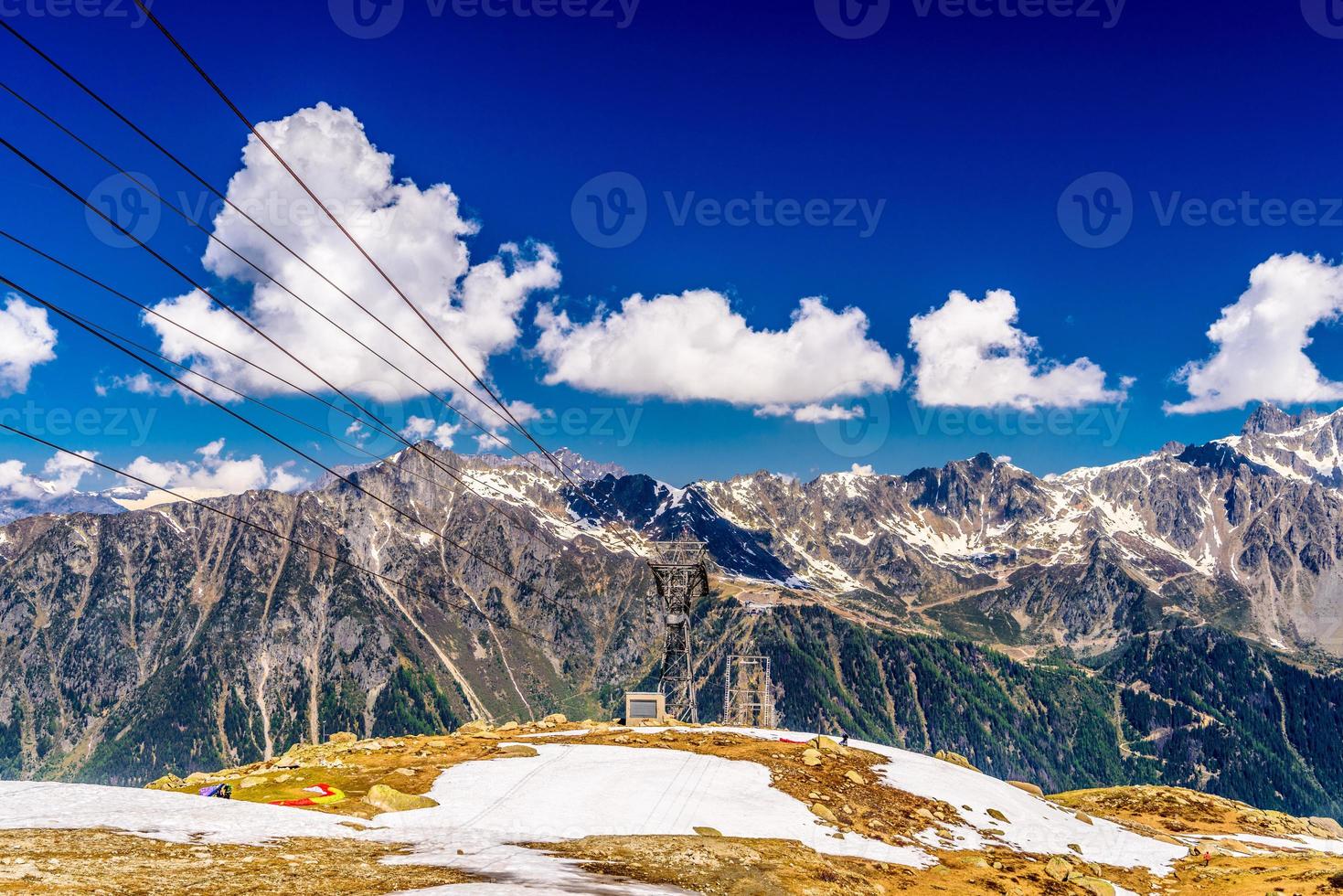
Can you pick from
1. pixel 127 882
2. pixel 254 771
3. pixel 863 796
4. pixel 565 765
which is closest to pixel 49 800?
pixel 127 882

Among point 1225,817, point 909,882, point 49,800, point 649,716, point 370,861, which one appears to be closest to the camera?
point 370,861

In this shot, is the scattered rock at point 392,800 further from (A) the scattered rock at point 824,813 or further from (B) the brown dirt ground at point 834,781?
(B) the brown dirt ground at point 834,781

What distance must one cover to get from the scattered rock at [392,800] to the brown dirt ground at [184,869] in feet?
32.1

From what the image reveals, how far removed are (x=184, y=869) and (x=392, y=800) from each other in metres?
15.0

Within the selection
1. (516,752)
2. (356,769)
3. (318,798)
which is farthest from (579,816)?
(356,769)

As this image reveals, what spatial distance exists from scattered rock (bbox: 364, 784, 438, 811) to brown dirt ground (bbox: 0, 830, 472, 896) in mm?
9781

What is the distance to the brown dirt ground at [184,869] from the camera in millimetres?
22062

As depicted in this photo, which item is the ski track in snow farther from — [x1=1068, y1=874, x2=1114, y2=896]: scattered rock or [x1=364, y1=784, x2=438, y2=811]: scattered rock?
[x1=1068, y1=874, x2=1114, y2=896]: scattered rock

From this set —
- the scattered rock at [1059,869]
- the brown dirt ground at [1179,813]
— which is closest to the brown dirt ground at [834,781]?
the scattered rock at [1059,869]

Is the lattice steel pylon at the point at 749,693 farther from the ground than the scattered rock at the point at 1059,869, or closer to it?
farther from the ground

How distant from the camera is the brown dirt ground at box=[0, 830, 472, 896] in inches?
869

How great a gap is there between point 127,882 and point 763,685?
7917 centimetres

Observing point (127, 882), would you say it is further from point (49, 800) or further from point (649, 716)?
point (649, 716)

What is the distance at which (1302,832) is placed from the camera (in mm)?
72688
